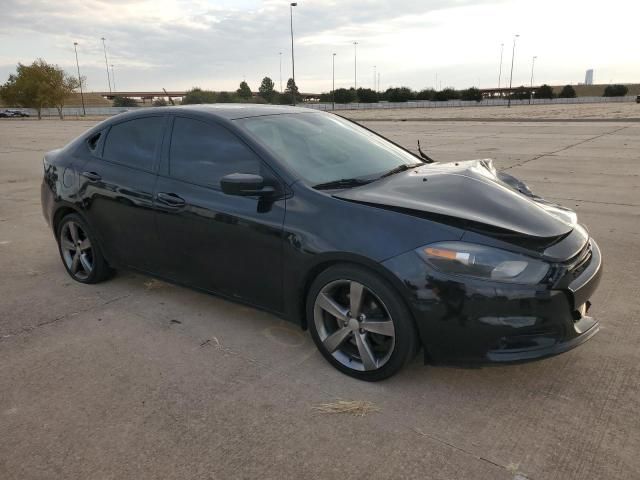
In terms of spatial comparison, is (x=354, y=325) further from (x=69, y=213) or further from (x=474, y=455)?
(x=69, y=213)

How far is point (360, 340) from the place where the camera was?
3.01 meters

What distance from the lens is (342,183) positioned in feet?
11.1

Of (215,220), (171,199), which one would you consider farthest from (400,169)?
(171,199)

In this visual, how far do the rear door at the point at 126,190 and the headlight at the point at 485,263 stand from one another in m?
2.24

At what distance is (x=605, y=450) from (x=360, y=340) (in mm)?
1292

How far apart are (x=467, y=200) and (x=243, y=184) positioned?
132 cm

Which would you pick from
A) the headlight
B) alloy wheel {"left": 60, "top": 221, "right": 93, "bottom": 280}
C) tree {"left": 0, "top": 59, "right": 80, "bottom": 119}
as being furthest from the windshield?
tree {"left": 0, "top": 59, "right": 80, "bottom": 119}

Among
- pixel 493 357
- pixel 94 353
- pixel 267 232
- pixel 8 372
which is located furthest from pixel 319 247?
pixel 8 372

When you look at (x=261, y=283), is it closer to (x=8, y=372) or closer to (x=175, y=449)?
(x=175, y=449)

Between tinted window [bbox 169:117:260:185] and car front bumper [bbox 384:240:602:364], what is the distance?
132cm

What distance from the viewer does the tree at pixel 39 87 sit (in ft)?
234

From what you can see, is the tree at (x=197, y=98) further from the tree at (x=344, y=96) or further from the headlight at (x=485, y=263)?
the tree at (x=344, y=96)

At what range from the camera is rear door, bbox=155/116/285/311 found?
3.32 metres

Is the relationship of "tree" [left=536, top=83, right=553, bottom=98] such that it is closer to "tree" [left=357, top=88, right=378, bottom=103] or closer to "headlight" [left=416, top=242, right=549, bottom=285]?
"tree" [left=357, top=88, right=378, bottom=103]
